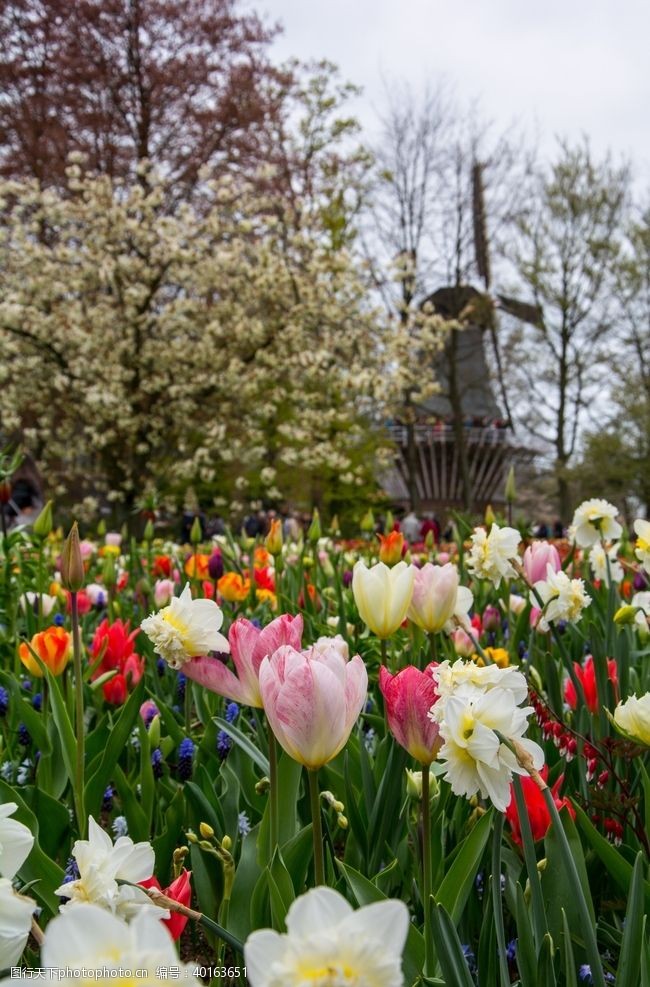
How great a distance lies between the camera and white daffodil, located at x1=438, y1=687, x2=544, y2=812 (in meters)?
0.73

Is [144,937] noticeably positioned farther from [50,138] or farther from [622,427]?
[622,427]

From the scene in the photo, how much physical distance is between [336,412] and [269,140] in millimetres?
6580

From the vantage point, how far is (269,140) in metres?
17.2

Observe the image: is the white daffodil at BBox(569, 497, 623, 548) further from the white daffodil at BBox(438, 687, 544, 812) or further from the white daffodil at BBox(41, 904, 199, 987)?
the white daffodil at BBox(41, 904, 199, 987)

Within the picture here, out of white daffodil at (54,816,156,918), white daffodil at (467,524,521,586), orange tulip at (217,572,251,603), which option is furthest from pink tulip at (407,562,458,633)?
orange tulip at (217,572,251,603)

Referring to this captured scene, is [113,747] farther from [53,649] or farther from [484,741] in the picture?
[484,741]

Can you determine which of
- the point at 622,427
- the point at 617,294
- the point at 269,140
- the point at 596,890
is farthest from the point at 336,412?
the point at 596,890

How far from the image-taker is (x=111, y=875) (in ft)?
2.11

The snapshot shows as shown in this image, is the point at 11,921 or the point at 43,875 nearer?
the point at 11,921

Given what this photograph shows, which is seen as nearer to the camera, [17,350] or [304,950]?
[304,950]

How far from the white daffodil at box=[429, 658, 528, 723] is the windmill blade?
2256 cm

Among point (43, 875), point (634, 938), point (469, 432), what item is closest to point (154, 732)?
point (43, 875)

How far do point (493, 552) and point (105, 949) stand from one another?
1237 mm

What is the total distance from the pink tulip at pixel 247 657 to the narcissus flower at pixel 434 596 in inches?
15.3
